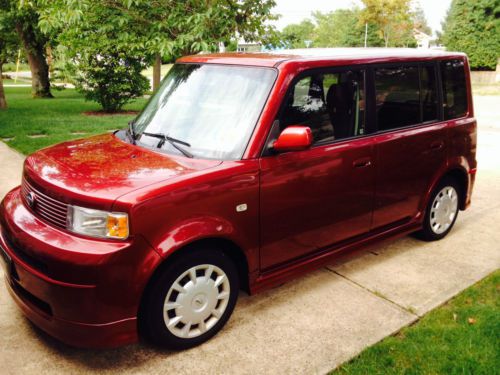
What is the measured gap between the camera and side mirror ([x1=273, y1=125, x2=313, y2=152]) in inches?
125

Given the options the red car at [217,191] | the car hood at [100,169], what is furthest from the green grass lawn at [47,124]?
the red car at [217,191]

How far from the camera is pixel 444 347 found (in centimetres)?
318

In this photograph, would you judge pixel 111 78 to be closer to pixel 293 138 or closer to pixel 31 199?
pixel 31 199

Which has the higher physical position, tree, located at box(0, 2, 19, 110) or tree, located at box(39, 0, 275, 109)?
tree, located at box(0, 2, 19, 110)

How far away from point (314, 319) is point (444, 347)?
0.90 m

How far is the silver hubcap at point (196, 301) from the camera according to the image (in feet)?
9.86

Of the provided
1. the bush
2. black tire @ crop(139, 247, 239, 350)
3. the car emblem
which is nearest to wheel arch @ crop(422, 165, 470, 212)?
black tire @ crop(139, 247, 239, 350)

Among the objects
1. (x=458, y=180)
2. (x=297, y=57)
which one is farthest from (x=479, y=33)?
(x=297, y=57)

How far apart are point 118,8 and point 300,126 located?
4.23 meters

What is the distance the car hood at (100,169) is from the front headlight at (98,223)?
6 centimetres

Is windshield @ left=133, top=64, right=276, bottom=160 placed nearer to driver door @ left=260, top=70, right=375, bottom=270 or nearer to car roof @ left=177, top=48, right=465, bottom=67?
car roof @ left=177, top=48, right=465, bottom=67

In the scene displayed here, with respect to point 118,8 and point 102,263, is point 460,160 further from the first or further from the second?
point 118,8

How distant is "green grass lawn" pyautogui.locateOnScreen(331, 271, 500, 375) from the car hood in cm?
162

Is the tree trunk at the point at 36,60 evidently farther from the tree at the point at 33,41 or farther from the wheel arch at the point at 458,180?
the wheel arch at the point at 458,180
